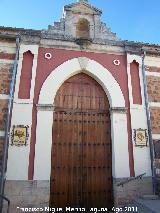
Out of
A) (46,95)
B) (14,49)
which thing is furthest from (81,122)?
(14,49)

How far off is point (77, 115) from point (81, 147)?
108 centimetres

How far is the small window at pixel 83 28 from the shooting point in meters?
9.13

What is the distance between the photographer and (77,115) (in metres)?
8.07

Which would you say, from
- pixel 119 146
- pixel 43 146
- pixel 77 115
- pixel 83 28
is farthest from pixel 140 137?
pixel 83 28

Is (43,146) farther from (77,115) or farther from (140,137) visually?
Result: (140,137)

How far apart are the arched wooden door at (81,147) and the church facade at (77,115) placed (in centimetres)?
3

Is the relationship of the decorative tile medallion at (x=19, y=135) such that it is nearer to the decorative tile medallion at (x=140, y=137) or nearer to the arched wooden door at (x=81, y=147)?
the arched wooden door at (x=81, y=147)

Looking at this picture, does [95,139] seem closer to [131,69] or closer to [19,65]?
[131,69]

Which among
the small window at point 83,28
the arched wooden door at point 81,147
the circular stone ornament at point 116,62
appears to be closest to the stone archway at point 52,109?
the arched wooden door at point 81,147

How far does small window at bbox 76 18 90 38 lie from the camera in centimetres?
913

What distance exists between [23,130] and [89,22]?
4.85 m

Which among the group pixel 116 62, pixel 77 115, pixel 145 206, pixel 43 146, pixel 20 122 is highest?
pixel 116 62

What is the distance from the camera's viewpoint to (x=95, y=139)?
7.92 meters

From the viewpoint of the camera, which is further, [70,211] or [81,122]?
[81,122]
